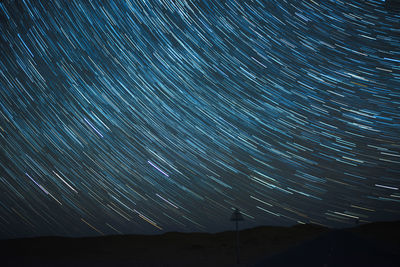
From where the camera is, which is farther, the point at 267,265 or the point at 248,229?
the point at 248,229

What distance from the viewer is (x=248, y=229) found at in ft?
120

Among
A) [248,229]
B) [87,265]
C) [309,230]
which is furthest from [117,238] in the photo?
[309,230]

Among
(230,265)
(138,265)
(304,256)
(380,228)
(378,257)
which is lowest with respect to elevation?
(138,265)

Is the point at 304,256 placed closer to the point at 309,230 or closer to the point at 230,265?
the point at 230,265

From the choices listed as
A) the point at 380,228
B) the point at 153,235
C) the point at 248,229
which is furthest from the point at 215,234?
the point at 380,228

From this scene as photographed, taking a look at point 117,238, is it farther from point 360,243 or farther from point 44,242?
point 360,243

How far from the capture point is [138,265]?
44.3 feet

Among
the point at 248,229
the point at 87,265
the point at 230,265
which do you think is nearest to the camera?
the point at 230,265

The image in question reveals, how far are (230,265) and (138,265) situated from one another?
423 centimetres

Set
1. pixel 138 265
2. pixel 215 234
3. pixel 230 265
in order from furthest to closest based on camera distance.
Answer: pixel 215 234, pixel 138 265, pixel 230 265

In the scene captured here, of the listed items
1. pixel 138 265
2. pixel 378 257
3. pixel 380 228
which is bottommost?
pixel 138 265

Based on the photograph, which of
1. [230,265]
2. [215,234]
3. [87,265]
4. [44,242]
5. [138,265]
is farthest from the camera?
[215,234]

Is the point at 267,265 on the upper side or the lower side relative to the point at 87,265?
upper

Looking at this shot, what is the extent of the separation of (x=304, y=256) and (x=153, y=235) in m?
28.7
